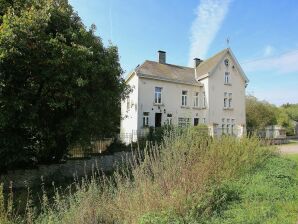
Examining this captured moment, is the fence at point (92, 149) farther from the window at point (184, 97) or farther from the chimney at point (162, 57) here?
the chimney at point (162, 57)

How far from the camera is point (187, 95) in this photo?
2941 centimetres

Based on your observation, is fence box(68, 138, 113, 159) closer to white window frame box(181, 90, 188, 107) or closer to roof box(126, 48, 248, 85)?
roof box(126, 48, 248, 85)

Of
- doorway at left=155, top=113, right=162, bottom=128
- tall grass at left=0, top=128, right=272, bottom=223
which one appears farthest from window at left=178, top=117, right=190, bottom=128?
tall grass at left=0, top=128, right=272, bottom=223

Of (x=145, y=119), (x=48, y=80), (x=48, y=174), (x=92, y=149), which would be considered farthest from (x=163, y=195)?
(x=145, y=119)

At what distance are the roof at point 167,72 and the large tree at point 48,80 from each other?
41.5 feet

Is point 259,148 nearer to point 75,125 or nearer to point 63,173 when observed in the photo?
point 75,125

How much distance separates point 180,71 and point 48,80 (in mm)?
20733

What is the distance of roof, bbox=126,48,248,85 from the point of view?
89.7ft

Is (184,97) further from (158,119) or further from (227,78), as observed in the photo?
(227,78)

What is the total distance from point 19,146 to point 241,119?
25812 mm

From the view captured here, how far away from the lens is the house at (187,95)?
2661 cm

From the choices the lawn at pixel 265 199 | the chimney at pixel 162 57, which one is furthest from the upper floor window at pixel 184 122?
the chimney at pixel 162 57

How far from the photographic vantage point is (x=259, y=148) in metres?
10.9

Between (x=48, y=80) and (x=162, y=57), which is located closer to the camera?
(x=48, y=80)
